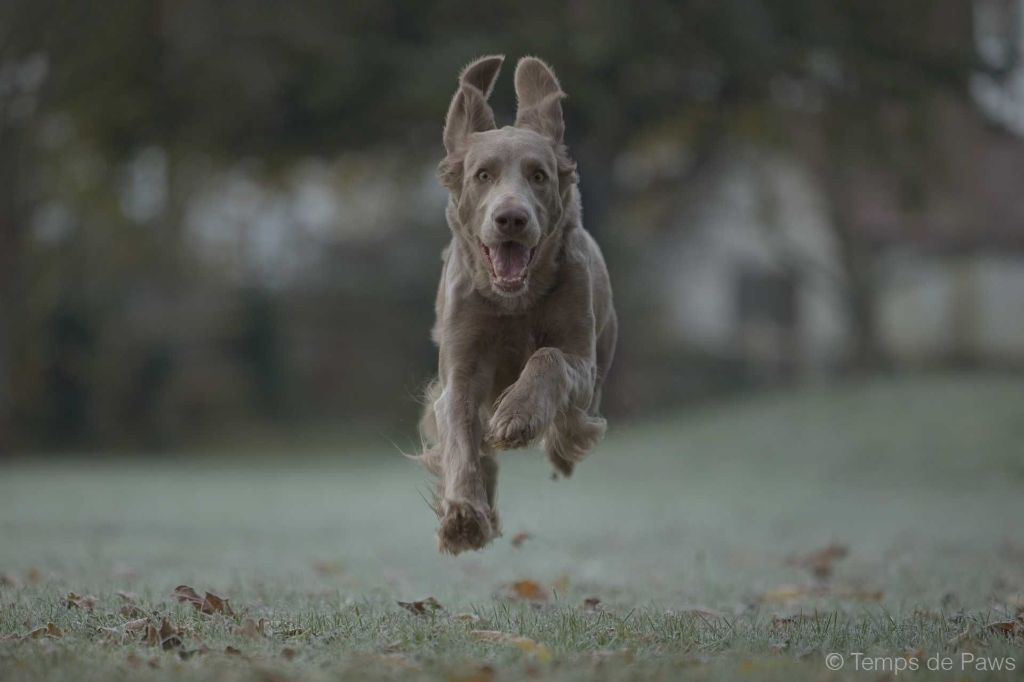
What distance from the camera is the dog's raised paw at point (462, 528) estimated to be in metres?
5.30

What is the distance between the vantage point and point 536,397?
540 cm

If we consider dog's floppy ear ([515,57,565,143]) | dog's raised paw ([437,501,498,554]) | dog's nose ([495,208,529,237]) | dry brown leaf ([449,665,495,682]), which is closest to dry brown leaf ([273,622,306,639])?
dog's raised paw ([437,501,498,554])

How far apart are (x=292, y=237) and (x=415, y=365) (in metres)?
4.38

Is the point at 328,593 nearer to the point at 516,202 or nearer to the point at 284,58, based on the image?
the point at 516,202

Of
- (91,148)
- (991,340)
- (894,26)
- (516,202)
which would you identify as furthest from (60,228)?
(516,202)

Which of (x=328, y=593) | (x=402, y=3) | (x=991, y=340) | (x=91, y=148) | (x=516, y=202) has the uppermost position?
(x=402, y=3)

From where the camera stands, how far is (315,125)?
23.8 metres

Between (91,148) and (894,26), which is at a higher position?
(894,26)

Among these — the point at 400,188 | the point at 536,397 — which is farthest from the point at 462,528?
the point at 400,188

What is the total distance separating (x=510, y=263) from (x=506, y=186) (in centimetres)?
31

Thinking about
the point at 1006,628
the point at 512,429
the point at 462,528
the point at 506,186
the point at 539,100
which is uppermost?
the point at 539,100

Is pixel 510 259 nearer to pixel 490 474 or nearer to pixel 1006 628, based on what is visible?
pixel 490 474

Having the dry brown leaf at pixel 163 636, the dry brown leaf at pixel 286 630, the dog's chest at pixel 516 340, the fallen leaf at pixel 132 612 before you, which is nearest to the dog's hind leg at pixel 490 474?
the dog's chest at pixel 516 340

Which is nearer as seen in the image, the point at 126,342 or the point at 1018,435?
the point at 1018,435
